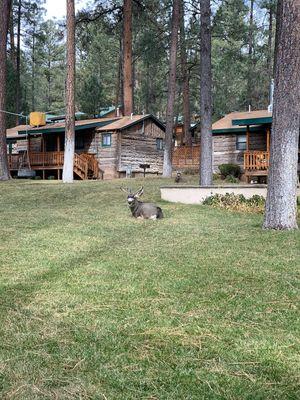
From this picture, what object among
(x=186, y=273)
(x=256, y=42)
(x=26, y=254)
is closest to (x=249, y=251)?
(x=186, y=273)

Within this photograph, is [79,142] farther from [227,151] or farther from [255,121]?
[255,121]

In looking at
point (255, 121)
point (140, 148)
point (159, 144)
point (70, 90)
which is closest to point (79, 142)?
point (140, 148)

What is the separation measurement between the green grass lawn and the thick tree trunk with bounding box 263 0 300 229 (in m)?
0.91

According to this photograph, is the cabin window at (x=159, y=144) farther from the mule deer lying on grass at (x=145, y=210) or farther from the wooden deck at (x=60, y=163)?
the mule deer lying on grass at (x=145, y=210)

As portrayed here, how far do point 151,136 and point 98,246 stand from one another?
24736 mm

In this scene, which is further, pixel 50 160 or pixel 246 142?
pixel 50 160

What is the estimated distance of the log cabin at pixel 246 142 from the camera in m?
21.3

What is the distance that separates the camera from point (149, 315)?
369 cm

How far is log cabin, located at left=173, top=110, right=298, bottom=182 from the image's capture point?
70.0ft

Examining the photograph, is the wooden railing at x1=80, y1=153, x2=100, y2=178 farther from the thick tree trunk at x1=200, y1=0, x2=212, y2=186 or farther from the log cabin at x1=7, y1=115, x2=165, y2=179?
the thick tree trunk at x1=200, y1=0, x2=212, y2=186

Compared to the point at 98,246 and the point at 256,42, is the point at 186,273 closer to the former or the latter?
the point at 98,246

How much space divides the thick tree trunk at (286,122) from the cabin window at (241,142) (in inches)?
691

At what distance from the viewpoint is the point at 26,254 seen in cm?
601

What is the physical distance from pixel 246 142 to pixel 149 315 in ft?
73.5
